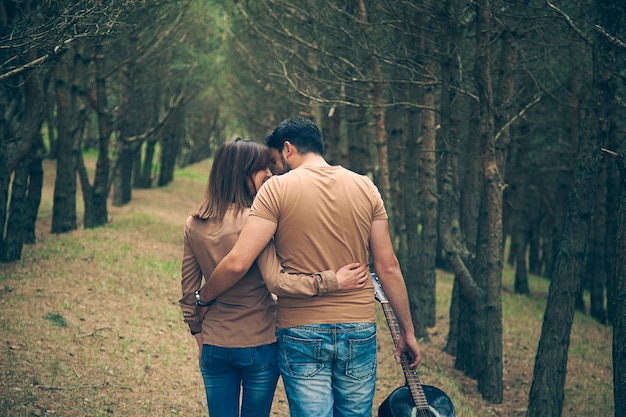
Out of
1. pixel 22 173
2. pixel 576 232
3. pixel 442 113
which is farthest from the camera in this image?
pixel 22 173

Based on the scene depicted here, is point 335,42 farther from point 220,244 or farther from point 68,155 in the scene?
point 220,244

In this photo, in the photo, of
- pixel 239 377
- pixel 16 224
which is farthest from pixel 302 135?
pixel 16 224

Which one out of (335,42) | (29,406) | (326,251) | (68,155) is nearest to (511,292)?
(335,42)

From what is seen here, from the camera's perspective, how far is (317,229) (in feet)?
12.8

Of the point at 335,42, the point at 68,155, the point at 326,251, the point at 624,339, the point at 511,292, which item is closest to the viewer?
the point at 326,251

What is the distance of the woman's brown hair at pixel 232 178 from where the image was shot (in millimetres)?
4180

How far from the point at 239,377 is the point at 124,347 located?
5283mm

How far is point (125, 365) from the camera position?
8.52m

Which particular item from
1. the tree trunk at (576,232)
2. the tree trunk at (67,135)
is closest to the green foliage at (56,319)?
the tree trunk at (576,232)

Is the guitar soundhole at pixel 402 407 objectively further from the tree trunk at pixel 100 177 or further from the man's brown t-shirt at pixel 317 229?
the tree trunk at pixel 100 177

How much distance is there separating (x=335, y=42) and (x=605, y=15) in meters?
6.01

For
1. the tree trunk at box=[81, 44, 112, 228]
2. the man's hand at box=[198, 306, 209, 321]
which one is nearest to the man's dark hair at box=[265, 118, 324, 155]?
the man's hand at box=[198, 306, 209, 321]

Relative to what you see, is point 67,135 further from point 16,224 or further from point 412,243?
point 412,243

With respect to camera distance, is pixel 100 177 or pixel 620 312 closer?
pixel 620 312
